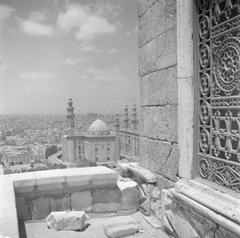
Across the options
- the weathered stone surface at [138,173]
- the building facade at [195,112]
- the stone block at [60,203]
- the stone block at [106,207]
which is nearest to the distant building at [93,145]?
the weathered stone surface at [138,173]

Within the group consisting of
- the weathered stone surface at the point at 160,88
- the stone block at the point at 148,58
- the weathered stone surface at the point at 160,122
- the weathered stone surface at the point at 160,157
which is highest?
the stone block at the point at 148,58

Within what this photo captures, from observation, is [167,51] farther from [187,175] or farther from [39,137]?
[39,137]

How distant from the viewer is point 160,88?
3.62 meters

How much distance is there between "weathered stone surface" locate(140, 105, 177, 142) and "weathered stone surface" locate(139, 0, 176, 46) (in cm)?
90

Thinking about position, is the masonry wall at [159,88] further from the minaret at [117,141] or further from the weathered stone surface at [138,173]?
the minaret at [117,141]

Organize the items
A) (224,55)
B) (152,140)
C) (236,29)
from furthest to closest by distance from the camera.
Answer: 1. (152,140)
2. (224,55)
3. (236,29)

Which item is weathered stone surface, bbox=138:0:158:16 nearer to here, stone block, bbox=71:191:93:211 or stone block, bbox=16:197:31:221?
stone block, bbox=71:191:93:211

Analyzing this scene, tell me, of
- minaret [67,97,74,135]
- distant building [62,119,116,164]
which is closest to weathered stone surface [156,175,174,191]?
minaret [67,97,74,135]

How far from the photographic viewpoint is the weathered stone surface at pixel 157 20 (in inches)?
132

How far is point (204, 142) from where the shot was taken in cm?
293

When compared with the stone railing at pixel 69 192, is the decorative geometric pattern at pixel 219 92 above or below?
above

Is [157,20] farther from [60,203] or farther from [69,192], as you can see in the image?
[60,203]

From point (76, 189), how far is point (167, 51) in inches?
81.3

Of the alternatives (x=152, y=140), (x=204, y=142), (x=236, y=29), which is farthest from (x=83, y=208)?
(x=236, y=29)
